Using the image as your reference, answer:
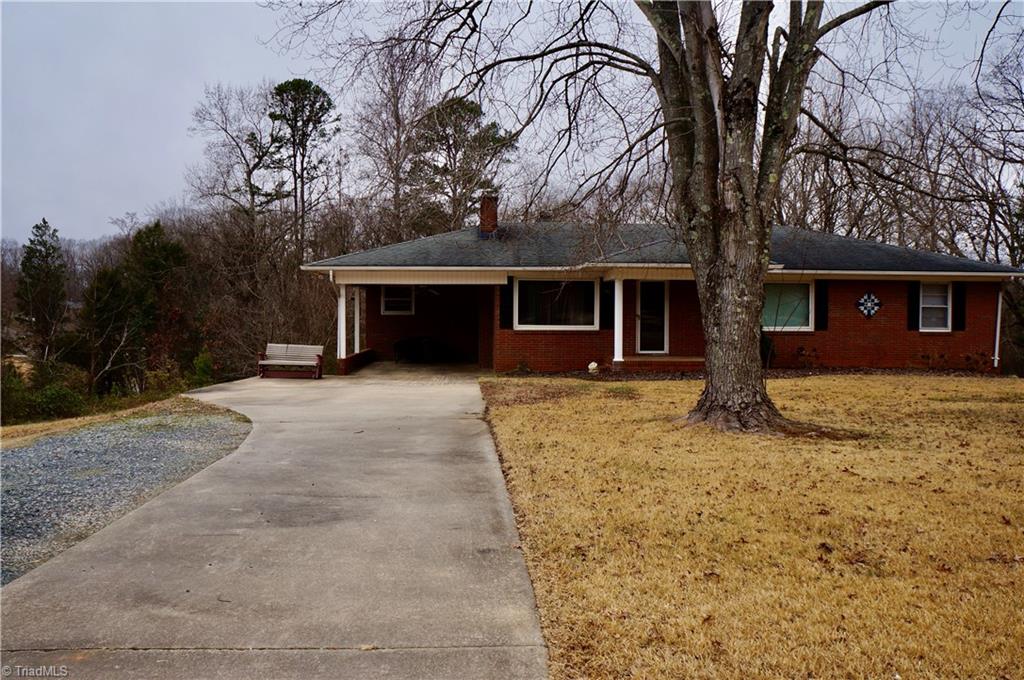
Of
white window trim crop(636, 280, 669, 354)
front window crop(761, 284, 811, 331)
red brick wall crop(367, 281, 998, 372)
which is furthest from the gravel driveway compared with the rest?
front window crop(761, 284, 811, 331)

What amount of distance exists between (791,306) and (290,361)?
13.0 metres

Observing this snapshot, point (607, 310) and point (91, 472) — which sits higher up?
point (607, 310)

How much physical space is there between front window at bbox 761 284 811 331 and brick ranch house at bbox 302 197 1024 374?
26 millimetres

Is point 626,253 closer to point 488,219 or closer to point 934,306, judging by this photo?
point 488,219

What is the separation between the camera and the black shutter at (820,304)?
18.9 m

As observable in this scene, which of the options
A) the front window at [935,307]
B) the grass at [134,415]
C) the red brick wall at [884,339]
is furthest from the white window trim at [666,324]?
the grass at [134,415]

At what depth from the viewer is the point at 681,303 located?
19344mm

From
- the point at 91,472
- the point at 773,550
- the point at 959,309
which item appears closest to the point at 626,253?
the point at 959,309

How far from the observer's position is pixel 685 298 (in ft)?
63.5

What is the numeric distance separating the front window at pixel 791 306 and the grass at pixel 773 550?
9723 millimetres

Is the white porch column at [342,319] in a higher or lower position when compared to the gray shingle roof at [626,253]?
lower

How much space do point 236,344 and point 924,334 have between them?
25.9 m

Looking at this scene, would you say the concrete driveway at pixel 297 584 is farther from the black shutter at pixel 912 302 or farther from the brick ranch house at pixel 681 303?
the black shutter at pixel 912 302

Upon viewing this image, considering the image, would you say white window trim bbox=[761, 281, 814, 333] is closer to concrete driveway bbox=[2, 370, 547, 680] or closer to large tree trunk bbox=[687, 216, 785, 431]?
large tree trunk bbox=[687, 216, 785, 431]
